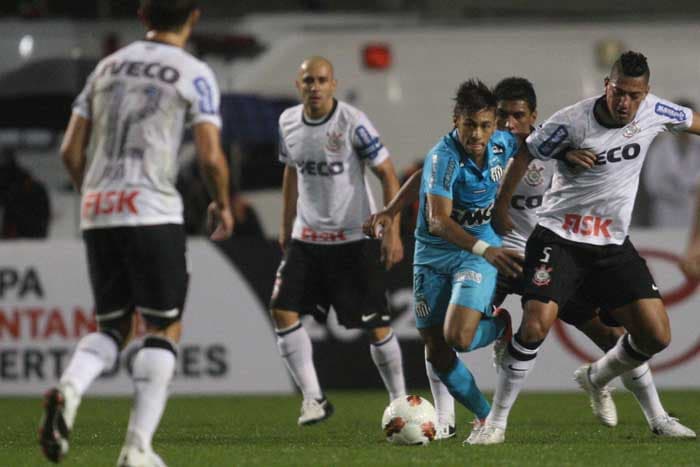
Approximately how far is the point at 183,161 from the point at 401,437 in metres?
8.40

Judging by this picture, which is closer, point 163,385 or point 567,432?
point 163,385

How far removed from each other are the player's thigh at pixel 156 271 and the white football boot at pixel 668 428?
316 centimetres

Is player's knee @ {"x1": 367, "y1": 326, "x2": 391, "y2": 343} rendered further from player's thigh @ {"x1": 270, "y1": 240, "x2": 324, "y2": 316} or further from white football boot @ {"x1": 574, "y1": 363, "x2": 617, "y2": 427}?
white football boot @ {"x1": 574, "y1": 363, "x2": 617, "y2": 427}

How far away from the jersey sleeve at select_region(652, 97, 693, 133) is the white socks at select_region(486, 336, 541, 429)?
138 cm

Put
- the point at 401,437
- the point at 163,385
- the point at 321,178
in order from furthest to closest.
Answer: the point at 321,178 → the point at 401,437 → the point at 163,385

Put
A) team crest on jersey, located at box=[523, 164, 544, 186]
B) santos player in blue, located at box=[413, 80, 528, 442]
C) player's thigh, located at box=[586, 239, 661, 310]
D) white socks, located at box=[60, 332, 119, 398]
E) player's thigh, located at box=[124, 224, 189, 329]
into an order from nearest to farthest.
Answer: white socks, located at box=[60, 332, 119, 398], player's thigh, located at box=[124, 224, 189, 329], santos player in blue, located at box=[413, 80, 528, 442], player's thigh, located at box=[586, 239, 661, 310], team crest on jersey, located at box=[523, 164, 544, 186]

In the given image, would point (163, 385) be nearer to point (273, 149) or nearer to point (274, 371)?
point (274, 371)

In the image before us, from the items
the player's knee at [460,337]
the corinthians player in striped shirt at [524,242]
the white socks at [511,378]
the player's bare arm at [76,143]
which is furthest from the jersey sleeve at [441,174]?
the player's bare arm at [76,143]

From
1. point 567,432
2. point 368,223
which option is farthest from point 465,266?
point 567,432

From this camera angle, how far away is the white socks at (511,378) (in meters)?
8.74

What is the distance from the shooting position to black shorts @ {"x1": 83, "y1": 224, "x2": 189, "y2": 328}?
23.5 ft

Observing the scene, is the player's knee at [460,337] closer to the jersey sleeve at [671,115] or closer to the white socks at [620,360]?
the white socks at [620,360]

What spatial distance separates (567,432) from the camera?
31.7 feet

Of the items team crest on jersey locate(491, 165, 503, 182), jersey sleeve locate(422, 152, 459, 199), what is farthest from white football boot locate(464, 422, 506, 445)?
team crest on jersey locate(491, 165, 503, 182)
